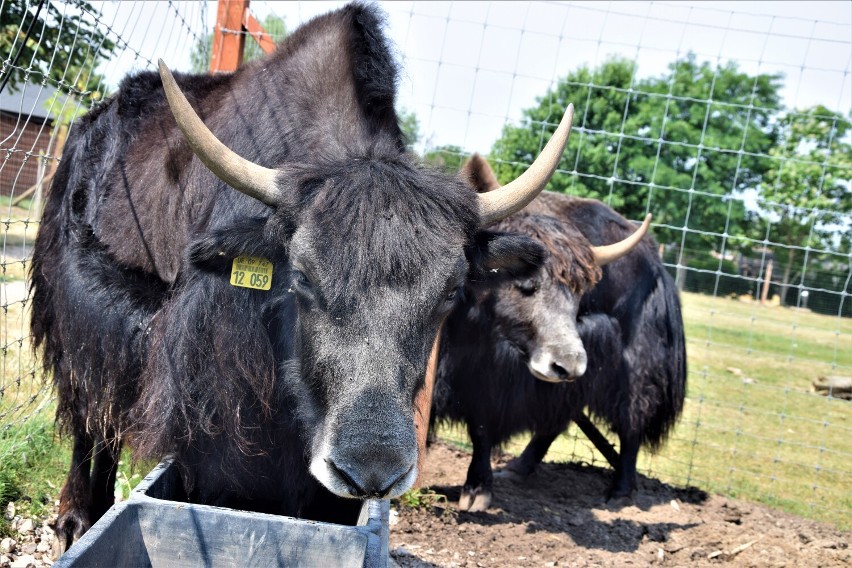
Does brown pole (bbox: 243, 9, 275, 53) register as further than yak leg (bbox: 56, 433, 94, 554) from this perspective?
Yes

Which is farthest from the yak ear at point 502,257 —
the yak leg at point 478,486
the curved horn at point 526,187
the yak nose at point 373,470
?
the yak leg at point 478,486

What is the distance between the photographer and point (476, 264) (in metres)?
3.11

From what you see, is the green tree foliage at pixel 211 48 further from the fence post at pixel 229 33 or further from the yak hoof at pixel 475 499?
the yak hoof at pixel 475 499

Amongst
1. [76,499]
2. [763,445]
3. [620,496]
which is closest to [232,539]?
[76,499]

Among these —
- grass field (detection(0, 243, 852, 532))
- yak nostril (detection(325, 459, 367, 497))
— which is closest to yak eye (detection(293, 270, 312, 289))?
yak nostril (detection(325, 459, 367, 497))

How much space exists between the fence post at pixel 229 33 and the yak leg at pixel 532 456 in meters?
3.69

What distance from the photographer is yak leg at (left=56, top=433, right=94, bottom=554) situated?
379 centimetres

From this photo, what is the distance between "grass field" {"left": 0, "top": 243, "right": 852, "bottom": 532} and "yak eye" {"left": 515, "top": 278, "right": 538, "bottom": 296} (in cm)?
157

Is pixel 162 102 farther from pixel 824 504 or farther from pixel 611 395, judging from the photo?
pixel 824 504

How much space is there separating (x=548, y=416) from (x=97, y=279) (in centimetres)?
351

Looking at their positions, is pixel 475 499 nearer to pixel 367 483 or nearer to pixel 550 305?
pixel 550 305

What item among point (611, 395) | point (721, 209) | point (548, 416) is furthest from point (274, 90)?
point (721, 209)

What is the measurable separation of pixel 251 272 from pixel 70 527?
6.39 ft

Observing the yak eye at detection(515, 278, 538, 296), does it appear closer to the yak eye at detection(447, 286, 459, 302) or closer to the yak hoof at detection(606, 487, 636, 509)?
the yak hoof at detection(606, 487, 636, 509)
